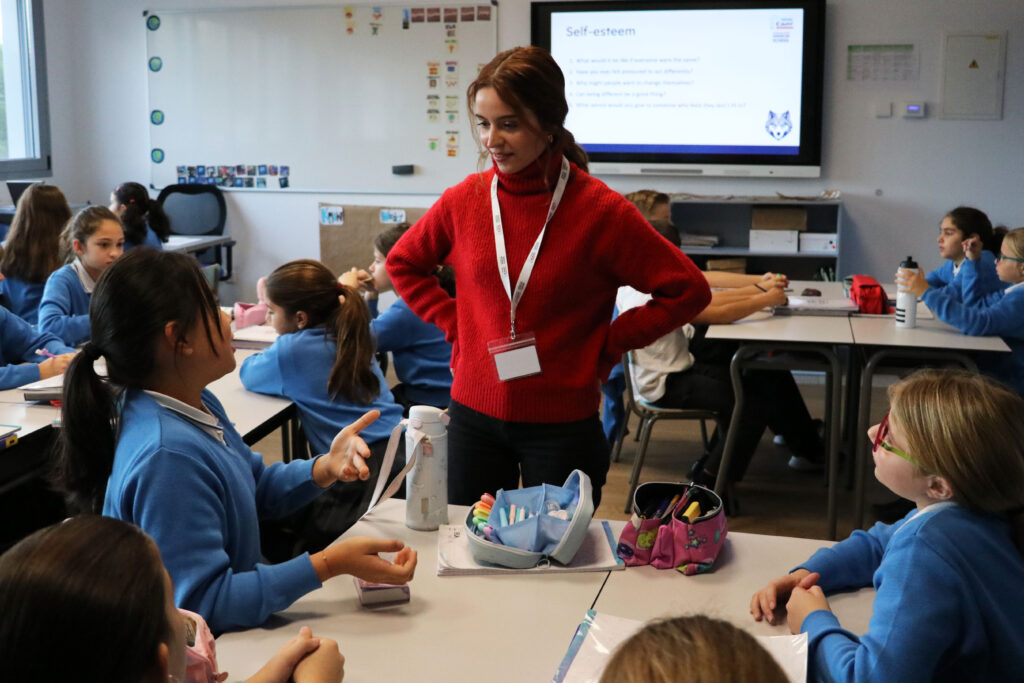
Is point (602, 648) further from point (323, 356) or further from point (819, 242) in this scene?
point (819, 242)

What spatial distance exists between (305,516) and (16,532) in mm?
1124

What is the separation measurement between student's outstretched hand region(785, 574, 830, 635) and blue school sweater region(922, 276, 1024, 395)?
2304 mm

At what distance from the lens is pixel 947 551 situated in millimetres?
1290

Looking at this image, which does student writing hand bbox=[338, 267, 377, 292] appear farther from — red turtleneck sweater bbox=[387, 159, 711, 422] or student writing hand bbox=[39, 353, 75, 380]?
red turtleneck sweater bbox=[387, 159, 711, 422]

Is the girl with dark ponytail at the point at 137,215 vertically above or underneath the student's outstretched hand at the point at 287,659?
above

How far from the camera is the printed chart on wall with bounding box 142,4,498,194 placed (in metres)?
6.43

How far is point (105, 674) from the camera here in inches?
33.8

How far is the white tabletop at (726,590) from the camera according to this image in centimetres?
151

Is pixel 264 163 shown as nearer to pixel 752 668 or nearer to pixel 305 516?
pixel 305 516

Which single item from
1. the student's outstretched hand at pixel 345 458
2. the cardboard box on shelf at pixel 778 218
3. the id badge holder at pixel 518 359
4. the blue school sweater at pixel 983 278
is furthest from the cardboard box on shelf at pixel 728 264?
the student's outstretched hand at pixel 345 458

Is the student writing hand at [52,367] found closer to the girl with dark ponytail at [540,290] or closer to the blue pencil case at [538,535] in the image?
the girl with dark ponytail at [540,290]

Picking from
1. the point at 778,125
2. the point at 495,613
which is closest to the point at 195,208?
the point at 778,125

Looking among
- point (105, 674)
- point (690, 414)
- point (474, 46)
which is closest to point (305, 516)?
point (105, 674)

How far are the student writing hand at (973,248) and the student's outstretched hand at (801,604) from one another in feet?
8.73
